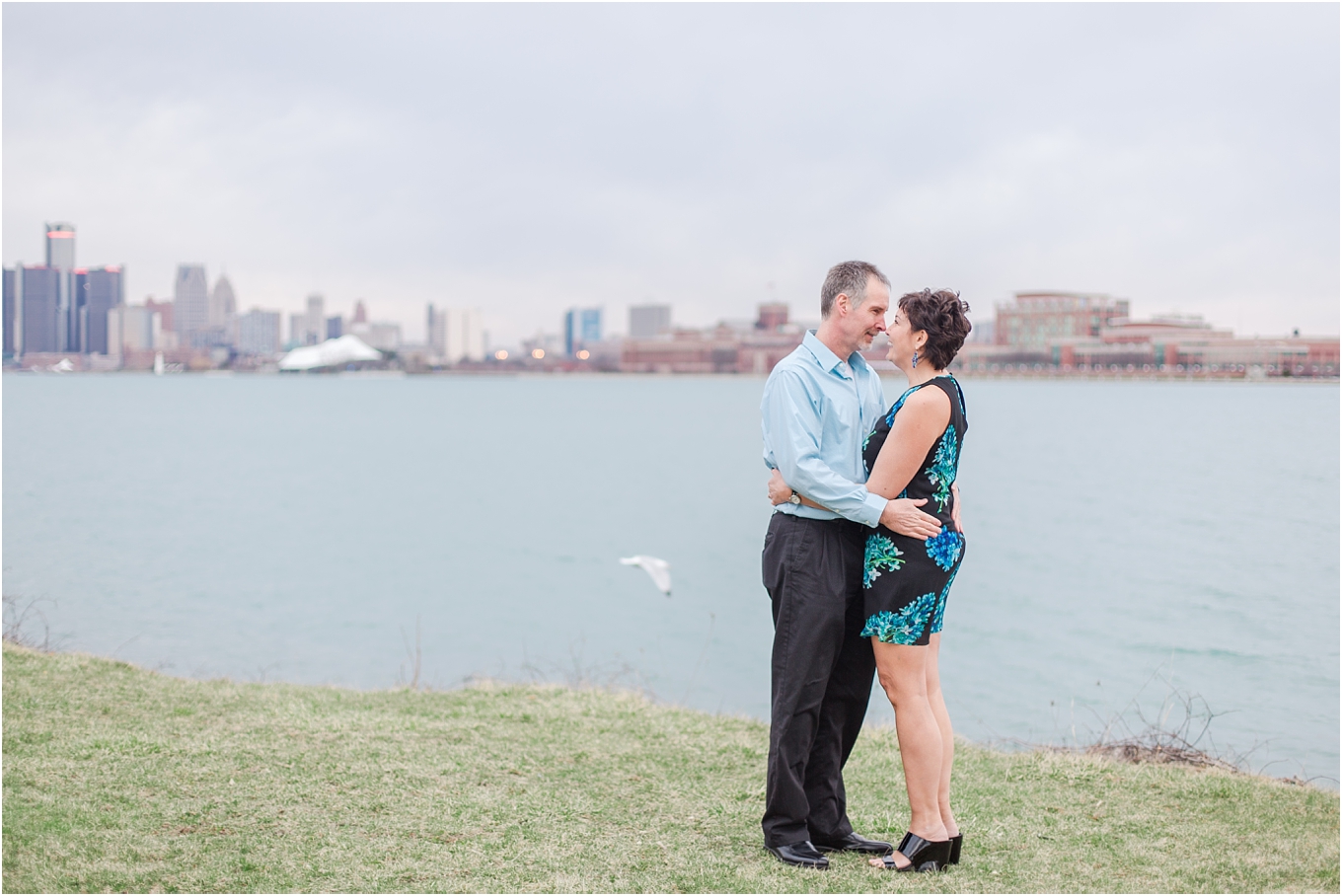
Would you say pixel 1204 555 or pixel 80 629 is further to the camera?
pixel 1204 555

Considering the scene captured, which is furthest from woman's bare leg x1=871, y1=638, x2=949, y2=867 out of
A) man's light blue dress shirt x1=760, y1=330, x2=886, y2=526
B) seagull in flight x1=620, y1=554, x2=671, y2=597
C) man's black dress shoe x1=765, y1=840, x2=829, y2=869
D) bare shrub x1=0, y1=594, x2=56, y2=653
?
seagull in flight x1=620, y1=554, x2=671, y2=597

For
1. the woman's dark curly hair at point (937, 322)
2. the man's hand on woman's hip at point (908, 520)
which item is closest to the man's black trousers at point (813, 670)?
the man's hand on woman's hip at point (908, 520)

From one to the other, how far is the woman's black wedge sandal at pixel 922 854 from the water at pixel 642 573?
466 centimetres

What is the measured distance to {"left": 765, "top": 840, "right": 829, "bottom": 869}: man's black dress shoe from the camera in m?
4.67

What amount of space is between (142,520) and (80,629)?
15100 millimetres

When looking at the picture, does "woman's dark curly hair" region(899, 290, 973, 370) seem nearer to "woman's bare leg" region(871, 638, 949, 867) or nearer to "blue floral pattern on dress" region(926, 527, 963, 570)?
"blue floral pattern on dress" region(926, 527, 963, 570)

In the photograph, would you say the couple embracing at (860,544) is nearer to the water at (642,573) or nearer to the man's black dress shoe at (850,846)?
the man's black dress shoe at (850,846)

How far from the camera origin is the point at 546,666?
1505cm

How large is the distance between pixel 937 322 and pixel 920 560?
965mm

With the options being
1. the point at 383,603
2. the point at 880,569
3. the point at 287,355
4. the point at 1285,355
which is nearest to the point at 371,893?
the point at 880,569

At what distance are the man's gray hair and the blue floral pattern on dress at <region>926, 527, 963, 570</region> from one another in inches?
40.3

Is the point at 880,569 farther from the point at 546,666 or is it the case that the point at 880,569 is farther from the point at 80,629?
the point at 80,629

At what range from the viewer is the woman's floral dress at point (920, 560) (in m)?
4.38

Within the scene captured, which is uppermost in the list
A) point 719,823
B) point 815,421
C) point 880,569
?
point 815,421
